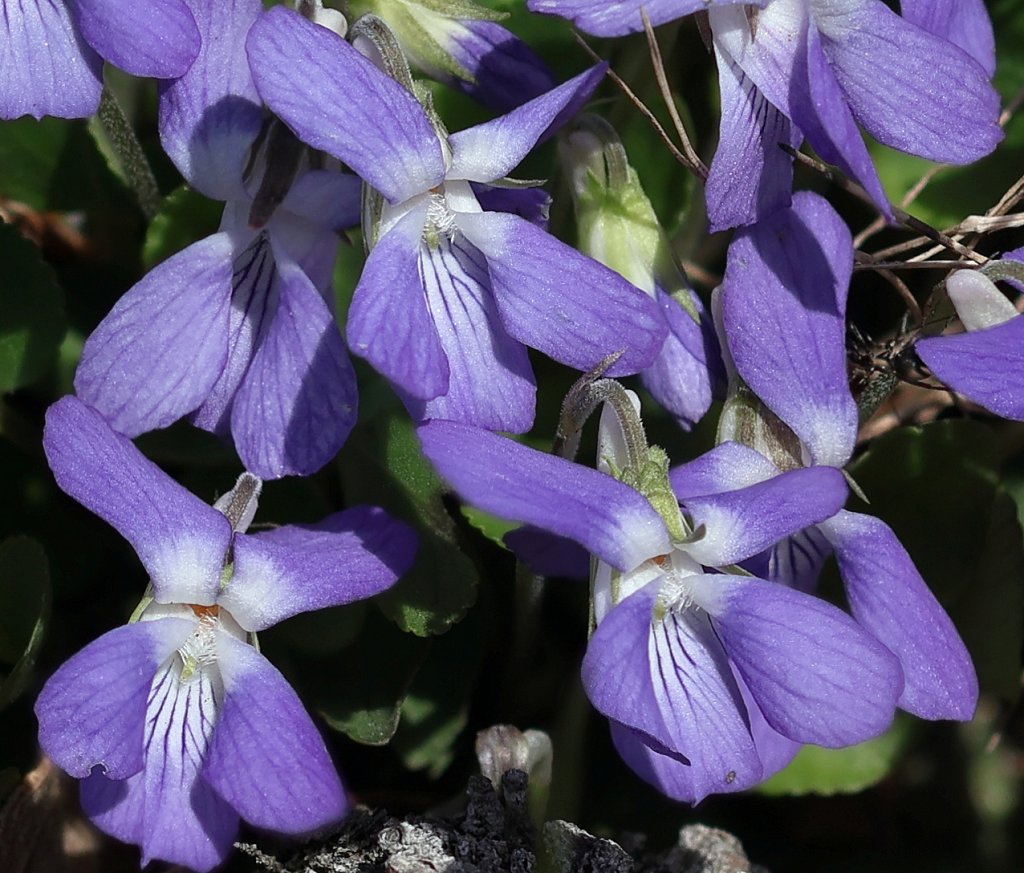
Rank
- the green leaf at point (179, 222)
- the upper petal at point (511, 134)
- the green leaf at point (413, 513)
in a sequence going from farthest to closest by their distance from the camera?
the green leaf at point (179, 222)
the green leaf at point (413, 513)
the upper petal at point (511, 134)

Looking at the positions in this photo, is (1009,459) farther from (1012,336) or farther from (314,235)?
(314,235)

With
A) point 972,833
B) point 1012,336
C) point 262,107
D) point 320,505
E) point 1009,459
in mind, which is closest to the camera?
point 1012,336

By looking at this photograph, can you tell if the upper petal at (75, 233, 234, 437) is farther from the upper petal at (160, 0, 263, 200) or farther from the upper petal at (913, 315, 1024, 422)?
the upper petal at (913, 315, 1024, 422)

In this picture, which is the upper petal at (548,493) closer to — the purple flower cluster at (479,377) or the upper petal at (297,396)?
the purple flower cluster at (479,377)

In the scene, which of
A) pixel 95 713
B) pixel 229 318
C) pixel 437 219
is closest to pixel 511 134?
pixel 437 219

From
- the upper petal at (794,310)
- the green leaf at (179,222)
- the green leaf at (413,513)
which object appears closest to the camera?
the upper petal at (794,310)

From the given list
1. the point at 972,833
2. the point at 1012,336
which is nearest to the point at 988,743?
the point at 972,833

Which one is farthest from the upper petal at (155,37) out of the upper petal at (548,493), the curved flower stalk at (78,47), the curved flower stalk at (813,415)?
the curved flower stalk at (813,415)

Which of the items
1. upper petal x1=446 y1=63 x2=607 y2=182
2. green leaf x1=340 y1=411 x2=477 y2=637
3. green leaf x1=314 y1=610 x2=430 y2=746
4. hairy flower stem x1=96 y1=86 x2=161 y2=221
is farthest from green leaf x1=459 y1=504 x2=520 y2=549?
hairy flower stem x1=96 y1=86 x2=161 y2=221
